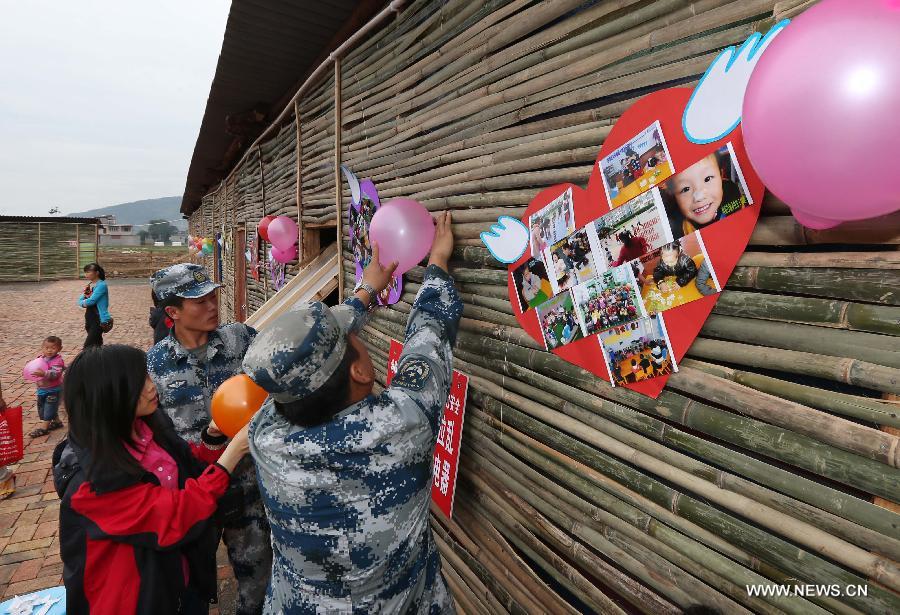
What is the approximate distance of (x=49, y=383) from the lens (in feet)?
16.7

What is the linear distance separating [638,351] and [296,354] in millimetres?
1022

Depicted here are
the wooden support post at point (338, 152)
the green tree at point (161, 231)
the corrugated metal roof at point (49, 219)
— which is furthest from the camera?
the green tree at point (161, 231)

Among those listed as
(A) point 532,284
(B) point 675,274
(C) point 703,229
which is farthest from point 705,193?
(A) point 532,284

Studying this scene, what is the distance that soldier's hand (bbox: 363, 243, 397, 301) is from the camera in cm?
224

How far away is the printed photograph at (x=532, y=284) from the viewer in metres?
1.78

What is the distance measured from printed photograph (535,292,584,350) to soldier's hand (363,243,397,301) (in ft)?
2.62

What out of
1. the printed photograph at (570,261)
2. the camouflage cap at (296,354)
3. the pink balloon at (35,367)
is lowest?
the pink balloon at (35,367)

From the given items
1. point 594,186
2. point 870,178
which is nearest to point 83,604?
point 594,186

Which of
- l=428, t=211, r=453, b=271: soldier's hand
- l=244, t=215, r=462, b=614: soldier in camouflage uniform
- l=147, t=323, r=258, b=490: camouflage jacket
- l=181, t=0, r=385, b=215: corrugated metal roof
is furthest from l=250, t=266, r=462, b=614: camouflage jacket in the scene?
l=181, t=0, r=385, b=215: corrugated metal roof

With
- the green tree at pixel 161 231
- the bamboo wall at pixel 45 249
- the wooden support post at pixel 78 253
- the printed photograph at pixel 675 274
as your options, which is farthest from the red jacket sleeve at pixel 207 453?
the green tree at pixel 161 231

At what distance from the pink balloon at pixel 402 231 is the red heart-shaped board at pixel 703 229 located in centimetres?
76

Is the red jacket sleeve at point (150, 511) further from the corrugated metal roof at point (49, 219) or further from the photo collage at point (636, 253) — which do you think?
the corrugated metal roof at point (49, 219)

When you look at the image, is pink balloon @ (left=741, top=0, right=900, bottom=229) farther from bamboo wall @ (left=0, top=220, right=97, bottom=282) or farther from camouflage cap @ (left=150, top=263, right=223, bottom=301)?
bamboo wall @ (left=0, top=220, right=97, bottom=282)

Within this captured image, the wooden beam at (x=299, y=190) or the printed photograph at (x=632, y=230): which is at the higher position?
the wooden beam at (x=299, y=190)
